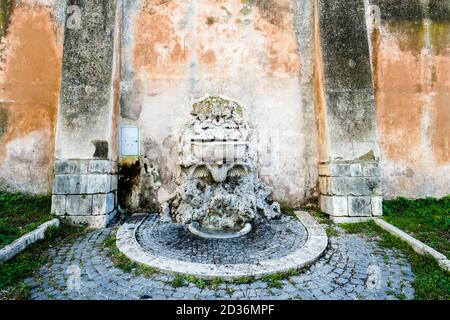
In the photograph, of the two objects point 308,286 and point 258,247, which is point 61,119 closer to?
point 258,247

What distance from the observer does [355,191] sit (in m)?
5.49

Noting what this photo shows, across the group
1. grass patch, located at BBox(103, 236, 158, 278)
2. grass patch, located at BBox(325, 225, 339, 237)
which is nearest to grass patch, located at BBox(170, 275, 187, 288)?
grass patch, located at BBox(103, 236, 158, 278)

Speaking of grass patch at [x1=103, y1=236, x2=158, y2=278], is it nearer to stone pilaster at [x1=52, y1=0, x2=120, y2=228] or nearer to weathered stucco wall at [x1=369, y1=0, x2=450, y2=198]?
stone pilaster at [x1=52, y1=0, x2=120, y2=228]

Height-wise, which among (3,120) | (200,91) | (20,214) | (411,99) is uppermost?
(200,91)

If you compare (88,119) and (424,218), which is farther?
(424,218)

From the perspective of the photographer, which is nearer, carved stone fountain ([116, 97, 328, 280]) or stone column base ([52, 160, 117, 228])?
carved stone fountain ([116, 97, 328, 280])

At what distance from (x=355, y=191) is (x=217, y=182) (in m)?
2.50

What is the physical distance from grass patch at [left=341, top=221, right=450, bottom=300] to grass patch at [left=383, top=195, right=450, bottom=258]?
1.01 feet

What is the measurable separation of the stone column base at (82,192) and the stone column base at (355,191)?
412 centimetres

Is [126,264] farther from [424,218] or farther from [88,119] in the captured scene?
[424,218]

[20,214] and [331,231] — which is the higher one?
[20,214]

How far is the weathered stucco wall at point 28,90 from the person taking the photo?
21.4ft

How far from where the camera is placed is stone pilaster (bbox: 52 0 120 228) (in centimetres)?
523

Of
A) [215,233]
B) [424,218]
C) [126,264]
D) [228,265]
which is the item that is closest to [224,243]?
[215,233]
